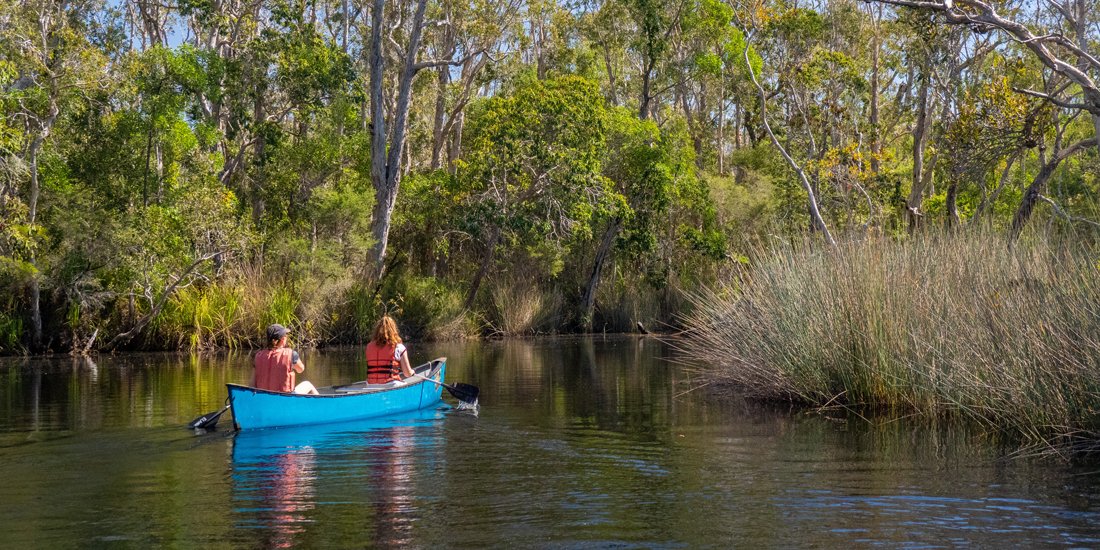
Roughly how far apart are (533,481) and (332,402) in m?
4.56

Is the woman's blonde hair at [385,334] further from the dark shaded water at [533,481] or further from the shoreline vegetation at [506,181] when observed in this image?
the shoreline vegetation at [506,181]

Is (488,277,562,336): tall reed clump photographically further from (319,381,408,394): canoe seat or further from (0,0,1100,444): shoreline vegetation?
(319,381,408,394): canoe seat

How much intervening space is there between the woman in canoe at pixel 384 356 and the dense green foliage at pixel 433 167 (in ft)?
29.3

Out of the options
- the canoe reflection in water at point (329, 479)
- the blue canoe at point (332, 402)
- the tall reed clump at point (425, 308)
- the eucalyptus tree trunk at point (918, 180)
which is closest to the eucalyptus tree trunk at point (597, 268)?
the tall reed clump at point (425, 308)

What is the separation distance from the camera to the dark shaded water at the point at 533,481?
7898 mm

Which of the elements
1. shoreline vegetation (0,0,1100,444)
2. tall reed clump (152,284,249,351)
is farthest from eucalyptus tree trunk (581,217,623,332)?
tall reed clump (152,284,249,351)

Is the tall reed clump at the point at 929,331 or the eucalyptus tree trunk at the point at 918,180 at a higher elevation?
the eucalyptus tree trunk at the point at 918,180

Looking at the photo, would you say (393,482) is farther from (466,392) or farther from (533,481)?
(466,392)

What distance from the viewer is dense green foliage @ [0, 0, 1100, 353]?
26031 mm

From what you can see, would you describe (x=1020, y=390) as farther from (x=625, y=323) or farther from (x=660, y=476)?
(x=625, y=323)

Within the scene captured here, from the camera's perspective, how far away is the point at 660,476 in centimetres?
1009

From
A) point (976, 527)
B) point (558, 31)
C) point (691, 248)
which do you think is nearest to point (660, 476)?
point (976, 527)

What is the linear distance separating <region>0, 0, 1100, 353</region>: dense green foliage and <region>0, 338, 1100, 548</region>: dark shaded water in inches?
299

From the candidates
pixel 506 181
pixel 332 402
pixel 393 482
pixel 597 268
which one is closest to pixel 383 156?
pixel 506 181
